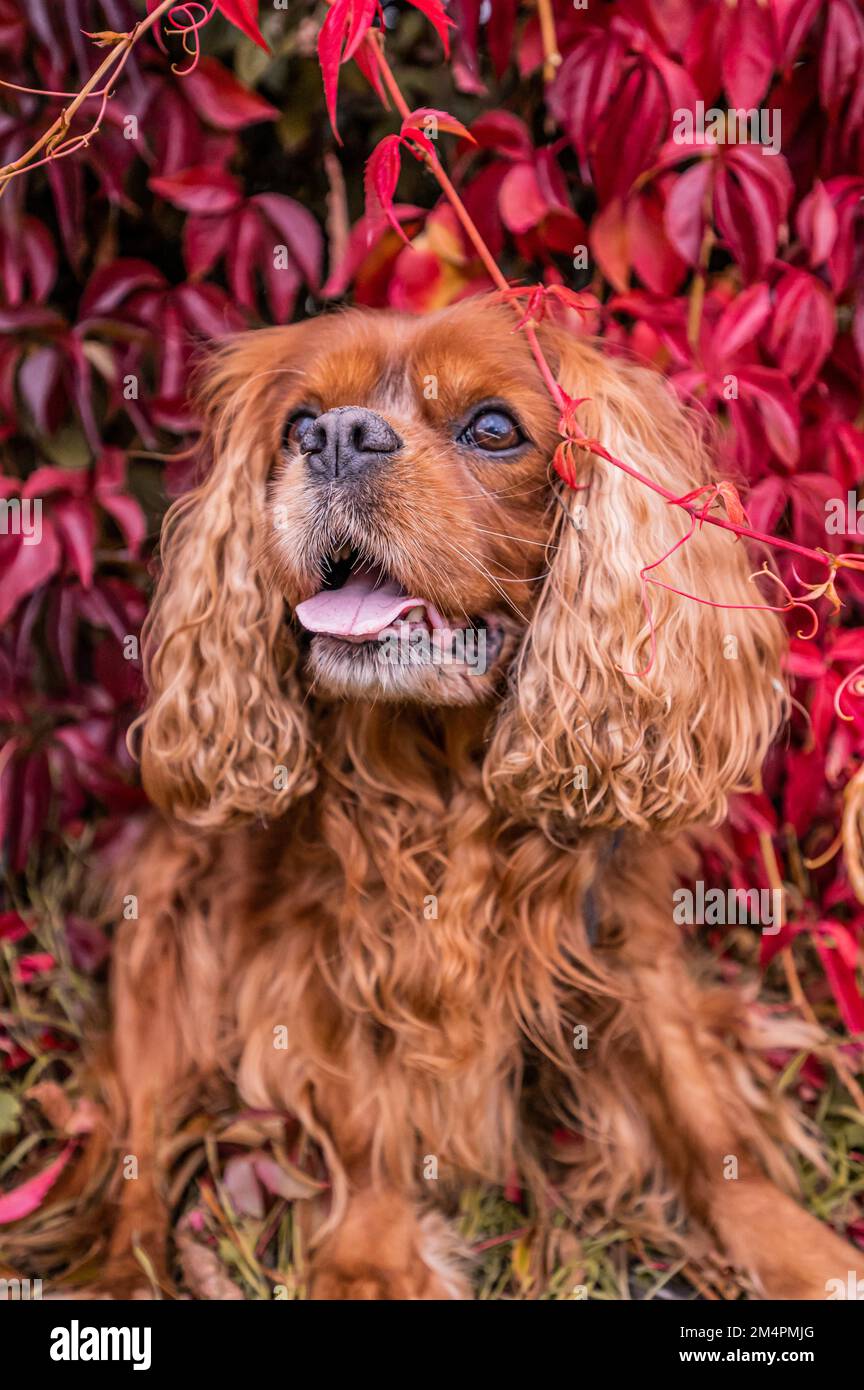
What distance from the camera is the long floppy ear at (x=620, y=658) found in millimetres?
1638

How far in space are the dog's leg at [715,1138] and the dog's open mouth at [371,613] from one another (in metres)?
0.58

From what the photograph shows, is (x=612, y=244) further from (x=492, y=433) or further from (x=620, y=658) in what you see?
(x=620, y=658)

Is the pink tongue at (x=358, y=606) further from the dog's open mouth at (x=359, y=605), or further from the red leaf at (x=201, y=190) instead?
the red leaf at (x=201, y=190)

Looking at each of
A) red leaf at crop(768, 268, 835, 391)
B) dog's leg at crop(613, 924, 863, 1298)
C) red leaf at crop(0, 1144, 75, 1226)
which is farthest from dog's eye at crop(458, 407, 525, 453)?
red leaf at crop(0, 1144, 75, 1226)

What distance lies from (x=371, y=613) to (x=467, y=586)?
0.13 meters

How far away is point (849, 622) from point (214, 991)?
1219 millimetres

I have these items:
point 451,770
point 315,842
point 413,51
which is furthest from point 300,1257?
point 413,51

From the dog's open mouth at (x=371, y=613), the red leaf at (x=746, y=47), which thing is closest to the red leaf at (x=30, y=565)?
the dog's open mouth at (x=371, y=613)

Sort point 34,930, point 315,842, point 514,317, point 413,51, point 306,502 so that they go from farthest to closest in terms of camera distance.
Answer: point 34,930 → point 413,51 → point 315,842 → point 514,317 → point 306,502

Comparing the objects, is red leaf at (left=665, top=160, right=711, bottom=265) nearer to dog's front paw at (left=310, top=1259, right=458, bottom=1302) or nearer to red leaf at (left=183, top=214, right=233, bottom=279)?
red leaf at (left=183, top=214, right=233, bottom=279)

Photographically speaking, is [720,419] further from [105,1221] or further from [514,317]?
[105,1221]

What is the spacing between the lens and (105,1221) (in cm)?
188

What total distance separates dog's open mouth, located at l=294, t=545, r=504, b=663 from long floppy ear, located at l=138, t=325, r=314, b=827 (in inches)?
5.0

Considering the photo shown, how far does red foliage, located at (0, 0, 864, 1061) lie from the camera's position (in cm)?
184
